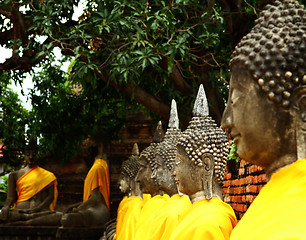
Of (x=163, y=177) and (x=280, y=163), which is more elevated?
(x=280, y=163)

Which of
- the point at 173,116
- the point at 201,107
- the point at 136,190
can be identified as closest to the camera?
the point at 201,107

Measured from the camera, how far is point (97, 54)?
240 inches

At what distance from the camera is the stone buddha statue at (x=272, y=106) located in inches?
57.6

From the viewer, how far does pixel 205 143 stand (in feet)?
9.76

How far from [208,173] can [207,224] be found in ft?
2.17

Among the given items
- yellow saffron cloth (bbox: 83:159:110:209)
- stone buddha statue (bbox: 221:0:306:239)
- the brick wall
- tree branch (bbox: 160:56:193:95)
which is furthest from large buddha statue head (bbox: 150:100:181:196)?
yellow saffron cloth (bbox: 83:159:110:209)

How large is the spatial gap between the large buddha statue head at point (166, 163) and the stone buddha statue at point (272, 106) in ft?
7.95

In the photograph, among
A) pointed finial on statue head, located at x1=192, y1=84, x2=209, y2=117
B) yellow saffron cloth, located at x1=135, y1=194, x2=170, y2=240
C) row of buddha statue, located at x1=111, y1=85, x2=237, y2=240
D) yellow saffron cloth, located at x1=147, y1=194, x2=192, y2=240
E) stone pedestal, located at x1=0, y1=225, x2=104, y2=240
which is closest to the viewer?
row of buddha statue, located at x1=111, y1=85, x2=237, y2=240

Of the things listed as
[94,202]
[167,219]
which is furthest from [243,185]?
[94,202]

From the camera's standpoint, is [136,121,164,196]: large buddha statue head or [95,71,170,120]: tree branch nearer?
[136,121,164,196]: large buddha statue head

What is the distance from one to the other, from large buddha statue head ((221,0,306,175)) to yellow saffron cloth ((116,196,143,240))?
328cm

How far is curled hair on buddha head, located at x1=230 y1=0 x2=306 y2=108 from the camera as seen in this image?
1554mm

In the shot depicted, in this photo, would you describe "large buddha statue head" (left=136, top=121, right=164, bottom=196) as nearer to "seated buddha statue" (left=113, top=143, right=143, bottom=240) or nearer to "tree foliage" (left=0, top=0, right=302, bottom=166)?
"seated buddha statue" (left=113, top=143, right=143, bottom=240)

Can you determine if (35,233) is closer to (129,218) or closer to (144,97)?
(144,97)
